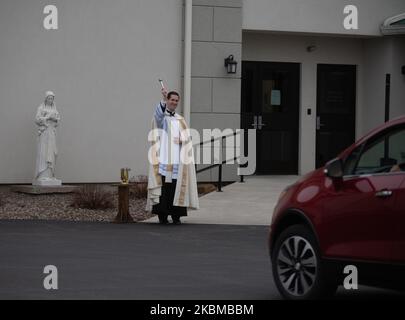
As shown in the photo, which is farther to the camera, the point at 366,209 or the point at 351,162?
the point at 351,162

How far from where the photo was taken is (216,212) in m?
18.3

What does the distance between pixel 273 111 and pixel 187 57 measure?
3266mm

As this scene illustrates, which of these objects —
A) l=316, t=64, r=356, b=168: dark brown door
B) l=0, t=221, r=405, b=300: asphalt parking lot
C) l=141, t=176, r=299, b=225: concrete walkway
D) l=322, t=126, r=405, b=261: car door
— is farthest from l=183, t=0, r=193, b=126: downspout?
l=322, t=126, r=405, b=261: car door

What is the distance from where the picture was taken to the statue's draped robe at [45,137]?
2050 centimetres

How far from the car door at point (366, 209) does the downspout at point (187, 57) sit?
13.5 m

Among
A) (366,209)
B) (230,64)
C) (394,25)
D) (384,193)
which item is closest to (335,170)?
(366,209)

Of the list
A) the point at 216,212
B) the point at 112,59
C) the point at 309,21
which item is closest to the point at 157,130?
the point at 216,212

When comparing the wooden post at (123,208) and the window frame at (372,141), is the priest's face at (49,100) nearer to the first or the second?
the wooden post at (123,208)

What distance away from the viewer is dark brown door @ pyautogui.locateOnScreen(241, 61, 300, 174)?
24141 millimetres

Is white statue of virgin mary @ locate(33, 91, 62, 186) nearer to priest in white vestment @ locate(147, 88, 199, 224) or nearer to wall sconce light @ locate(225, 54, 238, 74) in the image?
wall sconce light @ locate(225, 54, 238, 74)

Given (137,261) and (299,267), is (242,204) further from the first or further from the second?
(299,267)

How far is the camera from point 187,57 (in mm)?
22094

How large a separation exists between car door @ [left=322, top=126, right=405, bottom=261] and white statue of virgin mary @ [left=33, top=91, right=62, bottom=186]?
12.6 m
